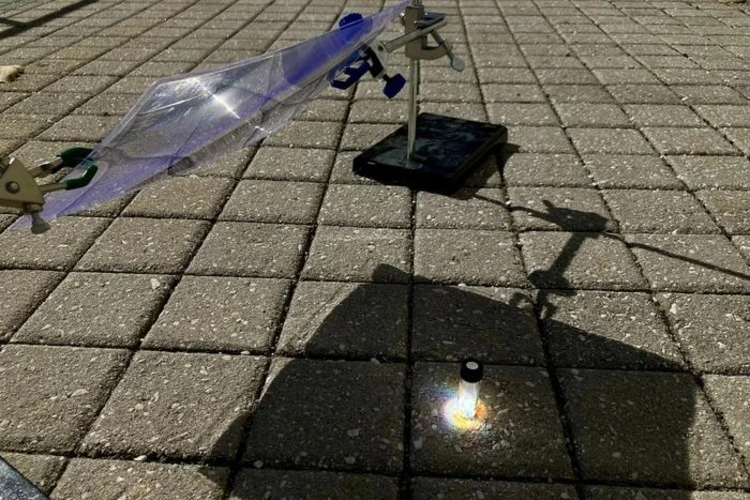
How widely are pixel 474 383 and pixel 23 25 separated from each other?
6.79 meters

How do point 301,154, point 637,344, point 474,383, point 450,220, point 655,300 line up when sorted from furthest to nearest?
1. point 301,154
2. point 450,220
3. point 655,300
4. point 637,344
5. point 474,383

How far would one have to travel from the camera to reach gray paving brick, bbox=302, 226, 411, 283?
8.91ft

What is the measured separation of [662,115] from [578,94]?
2.08ft

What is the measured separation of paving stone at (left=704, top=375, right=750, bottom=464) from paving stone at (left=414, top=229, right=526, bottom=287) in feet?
2.66

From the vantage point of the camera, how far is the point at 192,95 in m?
2.12

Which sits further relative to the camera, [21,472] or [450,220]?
[450,220]

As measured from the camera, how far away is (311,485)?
1.83 metres

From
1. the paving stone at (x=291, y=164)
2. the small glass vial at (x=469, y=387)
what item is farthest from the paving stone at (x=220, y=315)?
the paving stone at (x=291, y=164)

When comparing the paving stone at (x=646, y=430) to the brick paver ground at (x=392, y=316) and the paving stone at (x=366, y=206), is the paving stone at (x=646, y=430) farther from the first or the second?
the paving stone at (x=366, y=206)

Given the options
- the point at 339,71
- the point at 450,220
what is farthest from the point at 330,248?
the point at 339,71

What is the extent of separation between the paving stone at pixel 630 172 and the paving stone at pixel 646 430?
1.52 m

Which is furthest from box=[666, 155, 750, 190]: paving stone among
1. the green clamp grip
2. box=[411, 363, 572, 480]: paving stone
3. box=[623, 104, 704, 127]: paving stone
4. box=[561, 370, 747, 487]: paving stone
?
the green clamp grip

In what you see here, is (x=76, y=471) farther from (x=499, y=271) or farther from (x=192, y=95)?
(x=499, y=271)

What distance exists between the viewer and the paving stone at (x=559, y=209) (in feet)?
10.1
